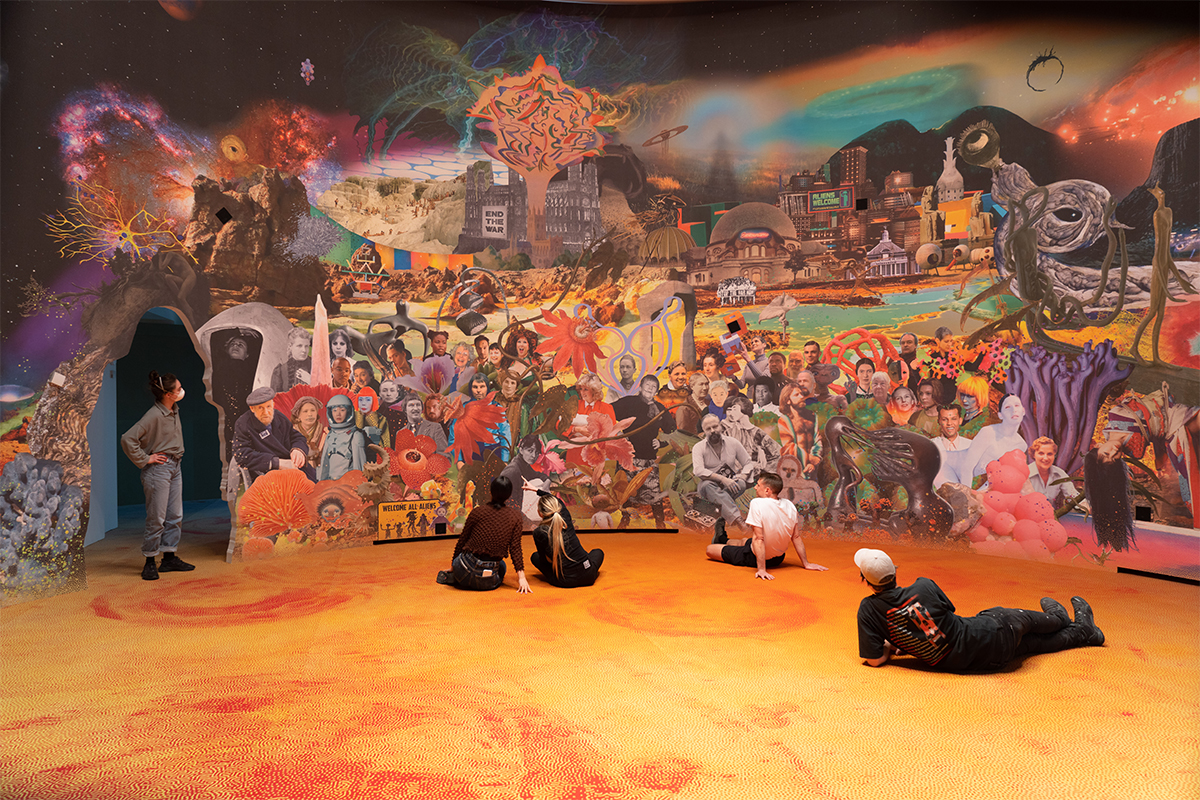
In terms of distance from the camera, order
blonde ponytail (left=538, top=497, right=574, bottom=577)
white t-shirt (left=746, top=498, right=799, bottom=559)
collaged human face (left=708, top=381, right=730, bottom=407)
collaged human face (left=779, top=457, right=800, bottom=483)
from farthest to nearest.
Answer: collaged human face (left=708, top=381, right=730, bottom=407), collaged human face (left=779, top=457, right=800, bottom=483), white t-shirt (left=746, top=498, right=799, bottom=559), blonde ponytail (left=538, top=497, right=574, bottom=577)

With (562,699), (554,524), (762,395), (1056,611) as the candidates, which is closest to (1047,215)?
(762,395)

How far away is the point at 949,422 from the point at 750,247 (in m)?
3.51

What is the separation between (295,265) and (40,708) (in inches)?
221

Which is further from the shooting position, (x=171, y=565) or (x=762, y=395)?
(x=762, y=395)

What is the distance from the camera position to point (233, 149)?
805cm

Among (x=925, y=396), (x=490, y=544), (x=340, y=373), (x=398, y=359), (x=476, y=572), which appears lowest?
(x=476, y=572)

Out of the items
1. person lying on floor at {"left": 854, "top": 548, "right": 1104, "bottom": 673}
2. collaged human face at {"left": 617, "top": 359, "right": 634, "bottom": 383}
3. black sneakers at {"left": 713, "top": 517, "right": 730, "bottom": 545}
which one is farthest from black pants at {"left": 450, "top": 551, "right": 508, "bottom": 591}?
collaged human face at {"left": 617, "top": 359, "right": 634, "bottom": 383}

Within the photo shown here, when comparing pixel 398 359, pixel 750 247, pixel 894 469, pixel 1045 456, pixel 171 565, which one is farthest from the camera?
pixel 750 247

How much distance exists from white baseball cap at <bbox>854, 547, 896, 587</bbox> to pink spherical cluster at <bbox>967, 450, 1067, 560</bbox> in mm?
4801

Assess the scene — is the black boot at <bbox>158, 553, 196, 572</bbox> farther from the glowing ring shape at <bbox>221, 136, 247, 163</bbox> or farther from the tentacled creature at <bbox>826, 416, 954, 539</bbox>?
the tentacled creature at <bbox>826, 416, 954, 539</bbox>

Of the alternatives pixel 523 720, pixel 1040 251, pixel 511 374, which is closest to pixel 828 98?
pixel 1040 251

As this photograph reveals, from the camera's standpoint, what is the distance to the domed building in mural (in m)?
9.73

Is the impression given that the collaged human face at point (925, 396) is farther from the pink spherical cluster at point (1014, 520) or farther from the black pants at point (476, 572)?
the black pants at point (476, 572)

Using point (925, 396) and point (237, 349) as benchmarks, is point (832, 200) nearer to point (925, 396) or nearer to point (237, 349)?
point (925, 396)
